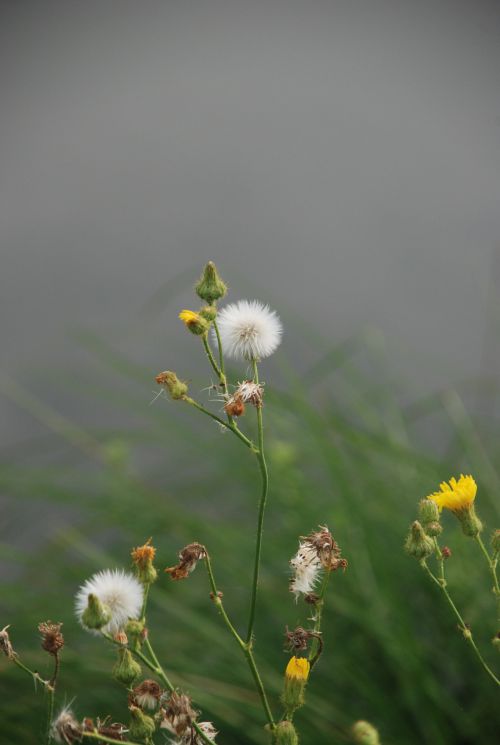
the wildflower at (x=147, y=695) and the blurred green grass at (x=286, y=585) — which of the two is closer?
the wildflower at (x=147, y=695)

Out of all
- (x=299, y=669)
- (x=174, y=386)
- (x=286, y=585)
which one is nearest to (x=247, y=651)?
(x=299, y=669)

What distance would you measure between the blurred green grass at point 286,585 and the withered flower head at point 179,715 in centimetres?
49

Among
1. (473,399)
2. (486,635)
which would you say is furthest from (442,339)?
(486,635)

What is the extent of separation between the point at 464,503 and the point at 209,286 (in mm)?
186

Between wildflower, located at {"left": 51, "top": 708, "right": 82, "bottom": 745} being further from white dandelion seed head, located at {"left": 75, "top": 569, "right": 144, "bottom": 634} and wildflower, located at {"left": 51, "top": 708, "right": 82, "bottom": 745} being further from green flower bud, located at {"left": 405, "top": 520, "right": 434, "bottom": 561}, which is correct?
green flower bud, located at {"left": 405, "top": 520, "right": 434, "bottom": 561}

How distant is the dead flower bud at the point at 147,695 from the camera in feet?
1.48

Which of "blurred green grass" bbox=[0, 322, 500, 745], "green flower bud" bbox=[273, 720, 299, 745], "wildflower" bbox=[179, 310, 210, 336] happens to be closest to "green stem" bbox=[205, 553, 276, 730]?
"green flower bud" bbox=[273, 720, 299, 745]

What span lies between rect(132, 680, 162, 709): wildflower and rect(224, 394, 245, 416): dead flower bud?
0.13m

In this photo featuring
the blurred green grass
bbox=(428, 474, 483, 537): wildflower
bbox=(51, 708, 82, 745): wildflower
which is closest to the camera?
bbox=(51, 708, 82, 745): wildflower

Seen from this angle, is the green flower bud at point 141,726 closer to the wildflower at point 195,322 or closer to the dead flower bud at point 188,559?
the dead flower bud at point 188,559

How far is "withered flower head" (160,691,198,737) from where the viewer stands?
44cm

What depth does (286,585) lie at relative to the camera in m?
1.17

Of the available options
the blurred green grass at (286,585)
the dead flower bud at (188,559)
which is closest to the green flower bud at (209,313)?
the dead flower bud at (188,559)

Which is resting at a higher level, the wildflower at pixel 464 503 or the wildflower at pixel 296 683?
the wildflower at pixel 464 503
